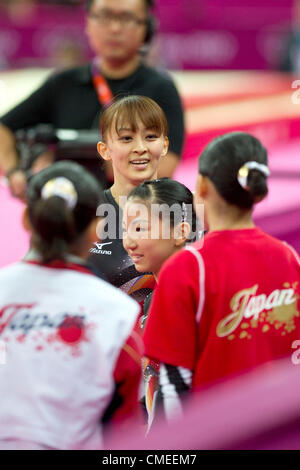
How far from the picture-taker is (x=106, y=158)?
1.76 meters

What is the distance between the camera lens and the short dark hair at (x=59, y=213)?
1.54m

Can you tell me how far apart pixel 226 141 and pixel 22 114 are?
4.11 ft

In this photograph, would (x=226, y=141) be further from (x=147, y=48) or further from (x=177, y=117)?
(x=147, y=48)

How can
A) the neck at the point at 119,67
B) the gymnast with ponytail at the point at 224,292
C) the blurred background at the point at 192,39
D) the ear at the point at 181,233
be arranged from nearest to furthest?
1. the gymnast with ponytail at the point at 224,292
2. the ear at the point at 181,233
3. the neck at the point at 119,67
4. the blurred background at the point at 192,39

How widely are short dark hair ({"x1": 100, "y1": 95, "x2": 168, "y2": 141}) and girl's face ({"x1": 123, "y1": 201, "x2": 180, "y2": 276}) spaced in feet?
0.52

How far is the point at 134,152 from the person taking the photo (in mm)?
1692

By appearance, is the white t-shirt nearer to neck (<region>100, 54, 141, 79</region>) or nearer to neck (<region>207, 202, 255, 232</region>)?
neck (<region>207, 202, 255, 232</region>)

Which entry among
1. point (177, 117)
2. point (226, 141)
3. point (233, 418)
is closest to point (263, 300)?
point (226, 141)

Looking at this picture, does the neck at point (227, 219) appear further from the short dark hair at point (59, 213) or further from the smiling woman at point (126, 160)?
the short dark hair at point (59, 213)

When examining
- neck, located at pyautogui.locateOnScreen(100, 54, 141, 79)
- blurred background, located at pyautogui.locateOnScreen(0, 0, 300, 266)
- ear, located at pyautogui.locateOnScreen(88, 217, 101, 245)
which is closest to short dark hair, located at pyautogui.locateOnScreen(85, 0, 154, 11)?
neck, located at pyautogui.locateOnScreen(100, 54, 141, 79)

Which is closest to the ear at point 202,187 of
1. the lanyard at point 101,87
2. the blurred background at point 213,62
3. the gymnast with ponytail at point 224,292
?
the gymnast with ponytail at point 224,292

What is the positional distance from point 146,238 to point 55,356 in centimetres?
36

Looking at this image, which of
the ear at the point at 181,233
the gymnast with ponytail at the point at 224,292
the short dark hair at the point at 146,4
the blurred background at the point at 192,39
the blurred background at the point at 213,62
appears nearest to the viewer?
the gymnast with ponytail at the point at 224,292

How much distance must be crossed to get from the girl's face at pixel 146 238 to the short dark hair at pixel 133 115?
16cm
